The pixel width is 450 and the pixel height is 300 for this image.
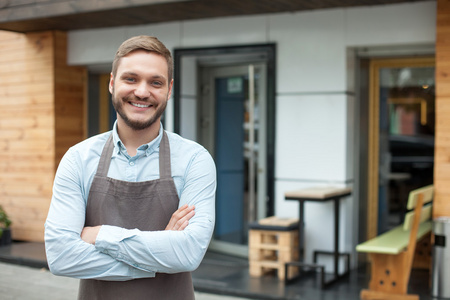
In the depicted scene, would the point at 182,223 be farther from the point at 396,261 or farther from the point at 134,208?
the point at 396,261

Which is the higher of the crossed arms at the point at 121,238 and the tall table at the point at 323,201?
the crossed arms at the point at 121,238

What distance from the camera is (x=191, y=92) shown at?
7.84 m

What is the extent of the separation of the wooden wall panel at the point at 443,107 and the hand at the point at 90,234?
14.6 feet

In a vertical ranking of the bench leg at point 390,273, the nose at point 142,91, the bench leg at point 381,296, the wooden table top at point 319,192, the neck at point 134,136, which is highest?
the nose at point 142,91

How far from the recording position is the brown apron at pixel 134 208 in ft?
6.79

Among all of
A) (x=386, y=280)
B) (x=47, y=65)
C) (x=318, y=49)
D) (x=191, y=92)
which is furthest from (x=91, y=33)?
(x=386, y=280)

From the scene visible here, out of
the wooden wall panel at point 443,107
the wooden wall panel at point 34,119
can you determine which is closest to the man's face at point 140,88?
the wooden wall panel at point 443,107

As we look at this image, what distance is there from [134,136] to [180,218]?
0.32 meters

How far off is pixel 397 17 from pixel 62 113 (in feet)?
15.0

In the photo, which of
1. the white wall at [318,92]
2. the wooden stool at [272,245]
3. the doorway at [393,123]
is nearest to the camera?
the wooden stool at [272,245]

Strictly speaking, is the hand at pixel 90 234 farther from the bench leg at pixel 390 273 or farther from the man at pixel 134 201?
the bench leg at pixel 390 273

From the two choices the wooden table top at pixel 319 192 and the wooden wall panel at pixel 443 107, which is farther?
the wooden table top at pixel 319 192

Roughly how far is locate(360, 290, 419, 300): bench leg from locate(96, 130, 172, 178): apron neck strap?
3.99m

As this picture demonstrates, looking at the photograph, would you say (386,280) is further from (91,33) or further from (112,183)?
(91,33)
